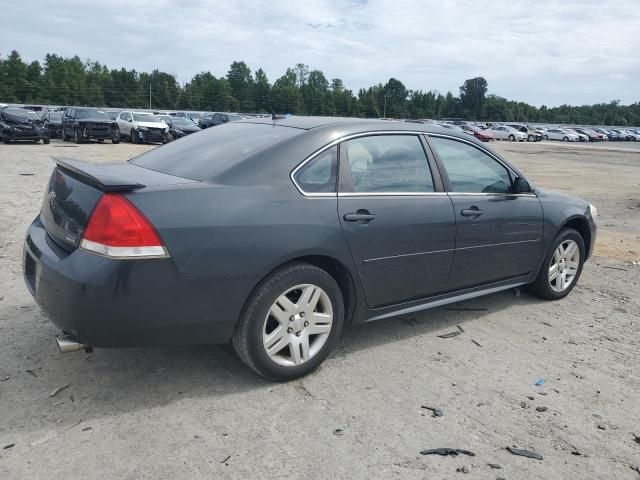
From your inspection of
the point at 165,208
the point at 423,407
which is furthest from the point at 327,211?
the point at 423,407

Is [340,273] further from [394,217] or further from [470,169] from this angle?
[470,169]

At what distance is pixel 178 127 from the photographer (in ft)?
95.9

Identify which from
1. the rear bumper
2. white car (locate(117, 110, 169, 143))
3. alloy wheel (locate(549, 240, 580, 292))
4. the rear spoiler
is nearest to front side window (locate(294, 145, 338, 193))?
the rear bumper

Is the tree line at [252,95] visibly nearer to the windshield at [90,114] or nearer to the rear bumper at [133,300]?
the windshield at [90,114]

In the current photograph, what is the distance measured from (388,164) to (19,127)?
24.7 metres

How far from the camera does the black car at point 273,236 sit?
2883mm

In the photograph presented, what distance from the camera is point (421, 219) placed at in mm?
3910

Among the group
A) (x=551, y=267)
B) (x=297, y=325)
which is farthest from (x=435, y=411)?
(x=551, y=267)

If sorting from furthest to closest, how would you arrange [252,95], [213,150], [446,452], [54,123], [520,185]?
[252,95] → [54,123] → [520,185] → [213,150] → [446,452]

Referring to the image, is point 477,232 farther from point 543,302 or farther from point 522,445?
point 522,445

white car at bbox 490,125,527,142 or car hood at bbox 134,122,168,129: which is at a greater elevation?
white car at bbox 490,125,527,142

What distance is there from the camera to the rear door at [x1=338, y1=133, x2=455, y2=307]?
3.62 m

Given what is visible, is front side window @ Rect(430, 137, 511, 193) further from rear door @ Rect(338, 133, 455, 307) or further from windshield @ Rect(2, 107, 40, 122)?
windshield @ Rect(2, 107, 40, 122)

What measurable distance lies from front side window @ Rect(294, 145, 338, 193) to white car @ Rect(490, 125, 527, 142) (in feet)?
191
